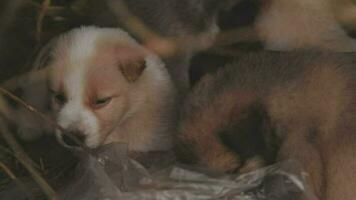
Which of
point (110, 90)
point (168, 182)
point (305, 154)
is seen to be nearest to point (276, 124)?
point (305, 154)

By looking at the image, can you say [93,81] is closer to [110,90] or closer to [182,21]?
[110,90]

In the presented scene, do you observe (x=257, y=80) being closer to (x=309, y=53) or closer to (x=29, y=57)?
(x=309, y=53)

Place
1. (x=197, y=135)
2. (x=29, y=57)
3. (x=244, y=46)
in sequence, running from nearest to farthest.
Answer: (x=197, y=135)
(x=244, y=46)
(x=29, y=57)

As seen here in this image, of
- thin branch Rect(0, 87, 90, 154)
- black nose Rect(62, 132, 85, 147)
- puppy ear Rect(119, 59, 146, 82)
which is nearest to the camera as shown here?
thin branch Rect(0, 87, 90, 154)

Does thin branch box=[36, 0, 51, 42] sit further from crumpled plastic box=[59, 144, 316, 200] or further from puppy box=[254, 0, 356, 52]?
puppy box=[254, 0, 356, 52]

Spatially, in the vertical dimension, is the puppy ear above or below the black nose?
above

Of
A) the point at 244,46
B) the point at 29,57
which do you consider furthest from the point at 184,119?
the point at 29,57

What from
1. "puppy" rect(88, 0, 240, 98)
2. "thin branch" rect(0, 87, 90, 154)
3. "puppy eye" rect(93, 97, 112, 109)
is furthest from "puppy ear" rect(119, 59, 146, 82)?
"thin branch" rect(0, 87, 90, 154)
